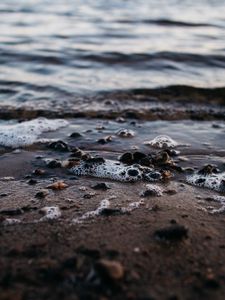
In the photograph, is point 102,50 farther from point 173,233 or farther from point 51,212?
point 173,233

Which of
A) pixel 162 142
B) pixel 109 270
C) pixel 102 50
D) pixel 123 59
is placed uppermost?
pixel 102 50

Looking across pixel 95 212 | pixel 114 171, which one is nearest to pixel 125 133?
pixel 114 171

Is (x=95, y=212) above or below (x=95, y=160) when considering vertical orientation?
below

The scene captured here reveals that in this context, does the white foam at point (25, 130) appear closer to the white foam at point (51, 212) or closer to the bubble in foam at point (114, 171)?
the bubble in foam at point (114, 171)

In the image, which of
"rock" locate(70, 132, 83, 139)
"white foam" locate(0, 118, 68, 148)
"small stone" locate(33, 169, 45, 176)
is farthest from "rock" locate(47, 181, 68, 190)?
"rock" locate(70, 132, 83, 139)

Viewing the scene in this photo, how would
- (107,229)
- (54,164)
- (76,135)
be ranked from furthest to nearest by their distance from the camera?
1. (76,135)
2. (54,164)
3. (107,229)

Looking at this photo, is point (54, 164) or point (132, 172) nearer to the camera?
point (132, 172)

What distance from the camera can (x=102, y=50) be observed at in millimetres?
7895

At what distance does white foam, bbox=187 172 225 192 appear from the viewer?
3.14 meters

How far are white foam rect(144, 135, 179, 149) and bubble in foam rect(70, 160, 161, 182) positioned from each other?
24.8 inches

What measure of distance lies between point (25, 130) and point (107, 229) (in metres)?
2.28

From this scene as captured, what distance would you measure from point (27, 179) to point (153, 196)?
902 mm

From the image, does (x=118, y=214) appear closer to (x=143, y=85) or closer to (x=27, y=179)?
(x=27, y=179)

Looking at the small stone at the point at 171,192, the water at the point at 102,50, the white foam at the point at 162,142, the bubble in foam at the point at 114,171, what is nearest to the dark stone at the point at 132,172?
the bubble in foam at the point at 114,171
